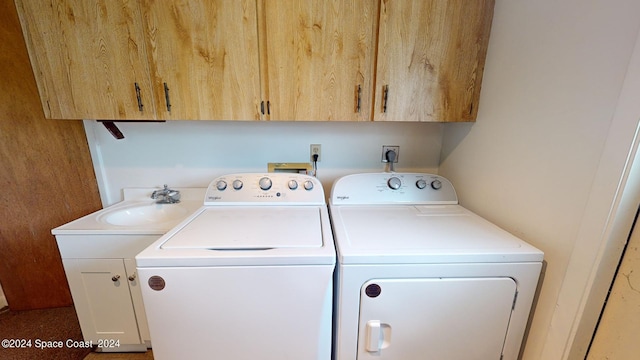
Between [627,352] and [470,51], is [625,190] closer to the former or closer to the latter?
[627,352]

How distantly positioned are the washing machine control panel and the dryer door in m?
0.64

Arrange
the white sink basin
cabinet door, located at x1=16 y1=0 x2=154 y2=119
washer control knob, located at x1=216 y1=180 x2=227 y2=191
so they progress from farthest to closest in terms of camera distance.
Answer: the white sink basin
washer control knob, located at x1=216 y1=180 x2=227 y2=191
cabinet door, located at x1=16 y1=0 x2=154 y2=119

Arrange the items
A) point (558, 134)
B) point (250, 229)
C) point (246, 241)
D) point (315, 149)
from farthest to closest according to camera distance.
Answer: point (315, 149) → point (250, 229) → point (246, 241) → point (558, 134)

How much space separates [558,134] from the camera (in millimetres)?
851

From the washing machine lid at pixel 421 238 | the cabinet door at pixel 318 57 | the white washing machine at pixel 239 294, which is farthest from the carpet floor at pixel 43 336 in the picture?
the cabinet door at pixel 318 57

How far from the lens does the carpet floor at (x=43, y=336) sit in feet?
4.68

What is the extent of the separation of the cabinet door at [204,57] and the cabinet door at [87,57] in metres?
0.08

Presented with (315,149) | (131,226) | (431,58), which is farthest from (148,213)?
(431,58)

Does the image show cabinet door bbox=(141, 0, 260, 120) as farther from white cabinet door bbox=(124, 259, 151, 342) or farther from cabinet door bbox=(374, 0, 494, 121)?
white cabinet door bbox=(124, 259, 151, 342)

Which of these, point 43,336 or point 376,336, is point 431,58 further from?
point 43,336

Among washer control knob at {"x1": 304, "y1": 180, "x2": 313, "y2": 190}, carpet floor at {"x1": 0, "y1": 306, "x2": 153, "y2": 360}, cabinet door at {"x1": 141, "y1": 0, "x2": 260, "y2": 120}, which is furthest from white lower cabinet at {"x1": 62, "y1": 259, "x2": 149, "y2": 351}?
washer control knob at {"x1": 304, "y1": 180, "x2": 313, "y2": 190}

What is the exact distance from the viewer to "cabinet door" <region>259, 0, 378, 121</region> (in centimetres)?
111

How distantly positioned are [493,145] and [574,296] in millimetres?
670

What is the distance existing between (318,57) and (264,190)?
2.49 ft
